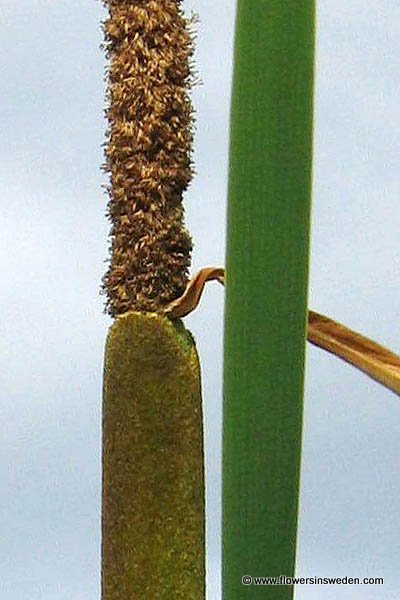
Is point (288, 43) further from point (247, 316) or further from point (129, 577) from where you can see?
point (129, 577)

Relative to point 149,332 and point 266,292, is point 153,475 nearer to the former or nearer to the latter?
point 149,332

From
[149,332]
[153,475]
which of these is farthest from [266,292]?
[153,475]

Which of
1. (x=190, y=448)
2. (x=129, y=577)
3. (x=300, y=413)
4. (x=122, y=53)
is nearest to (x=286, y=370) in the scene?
(x=300, y=413)

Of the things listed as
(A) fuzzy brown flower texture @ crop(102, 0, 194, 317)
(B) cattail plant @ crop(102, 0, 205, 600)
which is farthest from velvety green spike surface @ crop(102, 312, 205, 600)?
(A) fuzzy brown flower texture @ crop(102, 0, 194, 317)

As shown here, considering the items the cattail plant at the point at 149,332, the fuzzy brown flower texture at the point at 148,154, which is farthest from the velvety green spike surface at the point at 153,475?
the fuzzy brown flower texture at the point at 148,154

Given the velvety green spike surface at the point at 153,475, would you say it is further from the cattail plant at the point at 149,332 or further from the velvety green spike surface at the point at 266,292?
the velvety green spike surface at the point at 266,292
